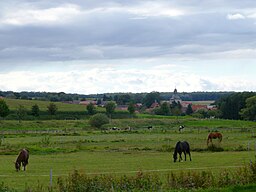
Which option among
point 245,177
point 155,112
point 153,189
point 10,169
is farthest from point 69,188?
point 155,112

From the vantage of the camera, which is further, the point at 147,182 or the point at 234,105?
the point at 234,105

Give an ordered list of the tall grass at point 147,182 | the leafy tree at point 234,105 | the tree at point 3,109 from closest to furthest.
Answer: the tall grass at point 147,182 < the tree at point 3,109 < the leafy tree at point 234,105

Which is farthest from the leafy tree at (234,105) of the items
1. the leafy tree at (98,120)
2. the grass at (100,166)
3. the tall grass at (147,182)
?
the tall grass at (147,182)

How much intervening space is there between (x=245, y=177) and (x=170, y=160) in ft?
51.0

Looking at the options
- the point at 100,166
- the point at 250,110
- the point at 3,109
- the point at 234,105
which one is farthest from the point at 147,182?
the point at 234,105

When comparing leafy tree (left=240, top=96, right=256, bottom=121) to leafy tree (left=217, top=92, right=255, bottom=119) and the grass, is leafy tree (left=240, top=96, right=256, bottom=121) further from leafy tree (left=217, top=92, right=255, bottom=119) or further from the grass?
the grass

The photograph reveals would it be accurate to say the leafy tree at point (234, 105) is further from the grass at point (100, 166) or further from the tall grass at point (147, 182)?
the tall grass at point (147, 182)

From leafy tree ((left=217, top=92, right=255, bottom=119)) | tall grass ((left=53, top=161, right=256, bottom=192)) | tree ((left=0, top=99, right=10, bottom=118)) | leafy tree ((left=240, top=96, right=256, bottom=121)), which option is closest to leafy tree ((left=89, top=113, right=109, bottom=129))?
tree ((left=0, top=99, right=10, bottom=118))

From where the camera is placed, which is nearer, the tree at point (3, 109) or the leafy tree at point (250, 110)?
the tree at point (3, 109)

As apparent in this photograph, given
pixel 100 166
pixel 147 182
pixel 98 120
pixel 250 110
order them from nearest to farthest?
pixel 147 182, pixel 100 166, pixel 98 120, pixel 250 110

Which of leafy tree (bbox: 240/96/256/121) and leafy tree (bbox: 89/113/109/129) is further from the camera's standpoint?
leafy tree (bbox: 240/96/256/121)

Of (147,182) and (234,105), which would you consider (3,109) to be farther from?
(147,182)

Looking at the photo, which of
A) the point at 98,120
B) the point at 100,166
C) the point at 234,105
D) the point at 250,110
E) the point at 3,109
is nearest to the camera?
the point at 100,166

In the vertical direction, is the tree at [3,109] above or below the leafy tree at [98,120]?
above
